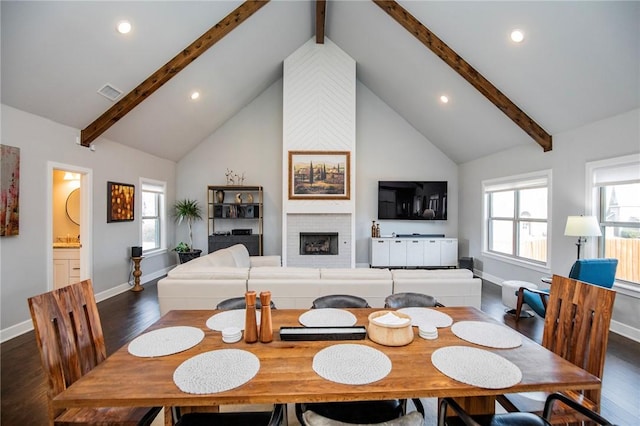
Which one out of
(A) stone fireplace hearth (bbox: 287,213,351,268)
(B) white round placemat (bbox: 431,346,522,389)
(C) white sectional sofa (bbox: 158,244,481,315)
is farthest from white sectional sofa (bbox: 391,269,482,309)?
(A) stone fireplace hearth (bbox: 287,213,351,268)

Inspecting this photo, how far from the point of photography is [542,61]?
3545mm

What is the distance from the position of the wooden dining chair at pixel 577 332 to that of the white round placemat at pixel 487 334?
258 mm

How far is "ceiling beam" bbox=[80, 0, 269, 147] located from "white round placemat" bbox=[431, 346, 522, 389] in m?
4.69

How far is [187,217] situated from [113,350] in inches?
168

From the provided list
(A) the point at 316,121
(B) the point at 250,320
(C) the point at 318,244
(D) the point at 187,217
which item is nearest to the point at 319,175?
(A) the point at 316,121

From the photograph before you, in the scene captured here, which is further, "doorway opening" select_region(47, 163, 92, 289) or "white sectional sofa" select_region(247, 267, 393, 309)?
"doorway opening" select_region(47, 163, 92, 289)

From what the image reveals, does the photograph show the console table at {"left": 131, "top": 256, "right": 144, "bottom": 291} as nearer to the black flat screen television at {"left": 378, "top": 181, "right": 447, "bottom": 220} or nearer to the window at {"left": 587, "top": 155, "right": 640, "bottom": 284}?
the black flat screen television at {"left": 378, "top": 181, "right": 447, "bottom": 220}

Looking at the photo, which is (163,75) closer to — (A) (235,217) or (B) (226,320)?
(A) (235,217)

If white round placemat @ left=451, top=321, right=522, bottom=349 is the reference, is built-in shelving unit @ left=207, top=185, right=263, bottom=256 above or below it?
above

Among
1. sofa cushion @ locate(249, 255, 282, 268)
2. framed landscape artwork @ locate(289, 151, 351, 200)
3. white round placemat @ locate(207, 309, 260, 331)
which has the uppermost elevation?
framed landscape artwork @ locate(289, 151, 351, 200)

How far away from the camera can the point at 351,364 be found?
49.8 inches

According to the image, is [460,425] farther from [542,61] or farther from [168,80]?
[168,80]

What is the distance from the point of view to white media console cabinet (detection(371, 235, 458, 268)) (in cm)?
662

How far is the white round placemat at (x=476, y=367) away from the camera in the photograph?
1.15 metres
